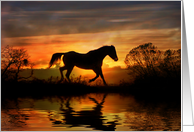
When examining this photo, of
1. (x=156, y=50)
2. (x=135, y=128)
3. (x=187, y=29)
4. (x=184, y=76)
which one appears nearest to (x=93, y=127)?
(x=135, y=128)

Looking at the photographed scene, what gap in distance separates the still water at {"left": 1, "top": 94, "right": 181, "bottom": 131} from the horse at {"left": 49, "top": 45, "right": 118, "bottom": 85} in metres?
1.55

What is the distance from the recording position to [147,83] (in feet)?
27.1

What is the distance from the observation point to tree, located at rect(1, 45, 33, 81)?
7828mm

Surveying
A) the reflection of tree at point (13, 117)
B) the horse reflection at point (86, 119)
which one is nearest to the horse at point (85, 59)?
the reflection of tree at point (13, 117)

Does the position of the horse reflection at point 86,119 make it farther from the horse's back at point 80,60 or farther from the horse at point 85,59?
the horse's back at point 80,60

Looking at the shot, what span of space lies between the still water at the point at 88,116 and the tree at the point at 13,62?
1534 mm

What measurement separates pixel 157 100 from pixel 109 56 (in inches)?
74.8

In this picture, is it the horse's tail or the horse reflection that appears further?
the horse's tail

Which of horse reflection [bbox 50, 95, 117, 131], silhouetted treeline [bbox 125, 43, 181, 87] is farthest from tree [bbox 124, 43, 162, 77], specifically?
horse reflection [bbox 50, 95, 117, 131]

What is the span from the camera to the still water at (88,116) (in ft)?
14.3

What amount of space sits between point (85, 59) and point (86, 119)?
11.7ft

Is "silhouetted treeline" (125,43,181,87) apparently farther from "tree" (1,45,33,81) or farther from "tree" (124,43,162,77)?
"tree" (1,45,33,81)

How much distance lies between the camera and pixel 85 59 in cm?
816

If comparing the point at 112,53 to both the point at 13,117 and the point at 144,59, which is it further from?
the point at 13,117
